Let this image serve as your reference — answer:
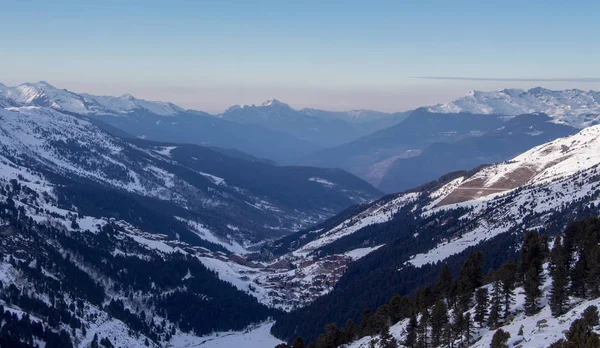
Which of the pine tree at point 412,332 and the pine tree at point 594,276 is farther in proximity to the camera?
the pine tree at point 412,332

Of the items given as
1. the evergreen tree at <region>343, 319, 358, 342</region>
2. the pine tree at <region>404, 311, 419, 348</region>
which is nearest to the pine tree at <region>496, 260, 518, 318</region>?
the pine tree at <region>404, 311, 419, 348</region>

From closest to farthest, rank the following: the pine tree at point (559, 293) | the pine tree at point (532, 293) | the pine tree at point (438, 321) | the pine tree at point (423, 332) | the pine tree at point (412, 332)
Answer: the pine tree at point (559, 293) < the pine tree at point (532, 293) < the pine tree at point (438, 321) < the pine tree at point (423, 332) < the pine tree at point (412, 332)

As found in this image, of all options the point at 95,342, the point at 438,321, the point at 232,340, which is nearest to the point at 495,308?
the point at 438,321

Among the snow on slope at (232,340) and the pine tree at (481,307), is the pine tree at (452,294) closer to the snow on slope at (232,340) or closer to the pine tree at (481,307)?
the pine tree at (481,307)

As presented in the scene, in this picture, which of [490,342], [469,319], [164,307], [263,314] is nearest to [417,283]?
[263,314]

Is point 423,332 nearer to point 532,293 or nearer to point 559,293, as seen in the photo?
point 532,293

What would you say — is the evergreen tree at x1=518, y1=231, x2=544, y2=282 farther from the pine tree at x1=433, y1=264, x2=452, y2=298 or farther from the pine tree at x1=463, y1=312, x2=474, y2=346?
the pine tree at x1=463, y1=312, x2=474, y2=346

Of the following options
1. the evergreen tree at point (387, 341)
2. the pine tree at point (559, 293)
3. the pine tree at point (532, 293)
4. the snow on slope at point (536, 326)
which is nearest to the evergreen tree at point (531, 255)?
the snow on slope at point (536, 326)

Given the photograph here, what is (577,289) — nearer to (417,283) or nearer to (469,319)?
(469,319)
